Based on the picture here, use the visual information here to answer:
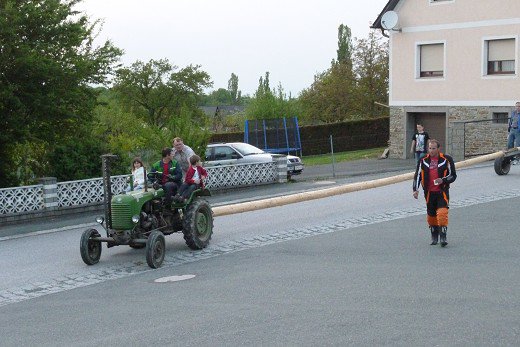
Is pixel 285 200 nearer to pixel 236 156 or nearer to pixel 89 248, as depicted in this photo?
pixel 89 248

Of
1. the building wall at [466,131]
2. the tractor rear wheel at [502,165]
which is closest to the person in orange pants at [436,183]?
the tractor rear wheel at [502,165]

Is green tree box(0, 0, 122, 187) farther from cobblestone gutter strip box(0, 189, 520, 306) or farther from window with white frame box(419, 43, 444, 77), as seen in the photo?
window with white frame box(419, 43, 444, 77)

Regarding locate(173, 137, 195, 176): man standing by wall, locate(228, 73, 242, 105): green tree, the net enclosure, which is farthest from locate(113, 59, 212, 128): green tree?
locate(228, 73, 242, 105): green tree

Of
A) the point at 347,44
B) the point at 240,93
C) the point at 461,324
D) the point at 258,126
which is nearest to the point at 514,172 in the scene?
the point at 461,324

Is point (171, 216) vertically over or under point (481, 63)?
under

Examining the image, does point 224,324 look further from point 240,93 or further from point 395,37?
point 240,93

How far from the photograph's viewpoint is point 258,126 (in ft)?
149

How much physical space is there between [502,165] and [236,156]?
10491 millimetres

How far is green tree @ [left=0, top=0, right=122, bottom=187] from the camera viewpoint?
70.6 feet

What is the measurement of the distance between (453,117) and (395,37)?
517 centimetres

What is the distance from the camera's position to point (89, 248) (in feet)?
45.2

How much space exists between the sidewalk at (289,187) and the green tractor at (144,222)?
5.42 m

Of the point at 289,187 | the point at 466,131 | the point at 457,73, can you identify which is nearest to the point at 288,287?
the point at 289,187

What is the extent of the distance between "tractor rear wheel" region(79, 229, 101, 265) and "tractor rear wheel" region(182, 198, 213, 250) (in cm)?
147
